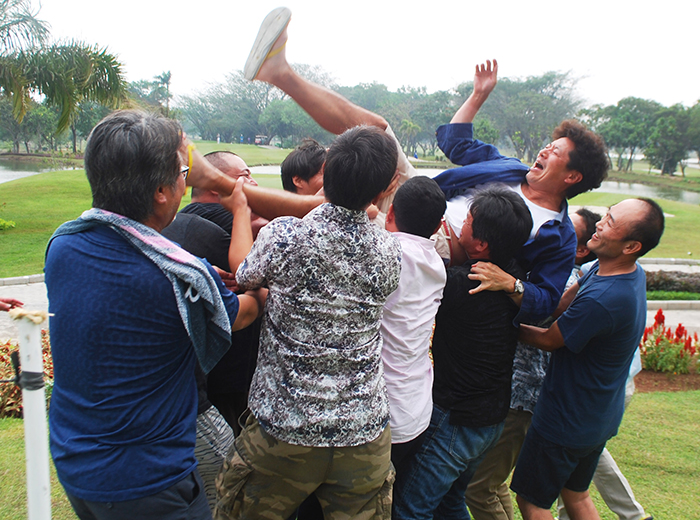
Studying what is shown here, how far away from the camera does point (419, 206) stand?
189 centimetres

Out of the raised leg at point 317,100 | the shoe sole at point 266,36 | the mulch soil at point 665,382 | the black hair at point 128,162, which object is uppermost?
the shoe sole at point 266,36

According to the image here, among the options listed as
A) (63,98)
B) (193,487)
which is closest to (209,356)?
(193,487)

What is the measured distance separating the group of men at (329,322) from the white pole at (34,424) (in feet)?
0.28

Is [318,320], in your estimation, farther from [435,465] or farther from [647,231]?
[647,231]

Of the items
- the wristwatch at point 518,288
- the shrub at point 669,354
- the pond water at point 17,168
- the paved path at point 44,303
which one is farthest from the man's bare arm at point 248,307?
the pond water at point 17,168

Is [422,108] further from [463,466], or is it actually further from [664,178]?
[463,466]

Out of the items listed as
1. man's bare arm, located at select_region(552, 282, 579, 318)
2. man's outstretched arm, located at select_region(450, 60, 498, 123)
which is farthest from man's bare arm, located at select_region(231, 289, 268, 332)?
man's bare arm, located at select_region(552, 282, 579, 318)

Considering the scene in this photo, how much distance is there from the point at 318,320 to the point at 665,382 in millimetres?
5787

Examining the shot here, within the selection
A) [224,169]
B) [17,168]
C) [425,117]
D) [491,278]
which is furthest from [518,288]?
[425,117]

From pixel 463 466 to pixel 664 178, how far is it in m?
47.1

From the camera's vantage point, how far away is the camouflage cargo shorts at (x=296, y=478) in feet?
5.16

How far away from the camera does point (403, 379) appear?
189cm

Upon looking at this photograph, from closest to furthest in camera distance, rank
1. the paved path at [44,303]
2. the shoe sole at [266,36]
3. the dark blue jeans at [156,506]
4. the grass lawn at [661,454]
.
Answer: the dark blue jeans at [156,506] < the shoe sole at [266,36] < the grass lawn at [661,454] < the paved path at [44,303]

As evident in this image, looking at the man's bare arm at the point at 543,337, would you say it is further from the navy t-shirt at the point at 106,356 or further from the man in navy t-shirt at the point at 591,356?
the navy t-shirt at the point at 106,356
